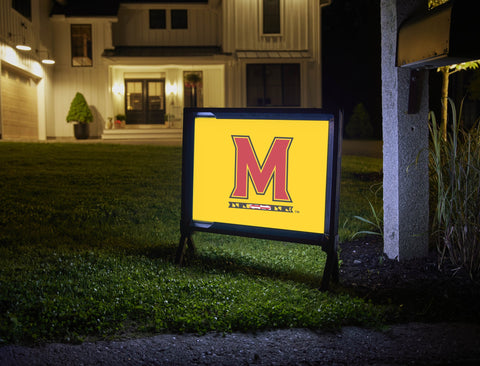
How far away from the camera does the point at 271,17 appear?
85.7 feet

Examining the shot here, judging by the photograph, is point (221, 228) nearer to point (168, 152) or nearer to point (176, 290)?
point (176, 290)

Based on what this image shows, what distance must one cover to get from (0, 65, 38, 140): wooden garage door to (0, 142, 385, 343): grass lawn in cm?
1360

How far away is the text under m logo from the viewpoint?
416 cm

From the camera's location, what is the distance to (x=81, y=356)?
277 cm

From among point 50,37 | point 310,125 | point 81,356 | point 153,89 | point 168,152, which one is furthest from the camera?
point 153,89

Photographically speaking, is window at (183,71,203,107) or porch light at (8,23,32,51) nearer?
porch light at (8,23,32,51)

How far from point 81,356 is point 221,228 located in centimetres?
184

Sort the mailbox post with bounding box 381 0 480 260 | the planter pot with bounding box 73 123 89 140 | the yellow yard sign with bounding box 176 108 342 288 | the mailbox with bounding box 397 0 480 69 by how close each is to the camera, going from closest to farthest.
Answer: the mailbox with bounding box 397 0 480 69 → the yellow yard sign with bounding box 176 108 342 288 → the mailbox post with bounding box 381 0 480 260 → the planter pot with bounding box 73 123 89 140

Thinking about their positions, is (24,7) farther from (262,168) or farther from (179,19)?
(262,168)

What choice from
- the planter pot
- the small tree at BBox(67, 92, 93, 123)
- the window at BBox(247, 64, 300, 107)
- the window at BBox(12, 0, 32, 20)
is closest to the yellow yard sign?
the window at BBox(12, 0, 32, 20)

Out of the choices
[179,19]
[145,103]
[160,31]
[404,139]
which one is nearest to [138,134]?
[145,103]

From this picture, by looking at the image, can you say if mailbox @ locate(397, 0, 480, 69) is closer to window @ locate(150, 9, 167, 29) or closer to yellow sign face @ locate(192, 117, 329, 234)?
yellow sign face @ locate(192, 117, 329, 234)

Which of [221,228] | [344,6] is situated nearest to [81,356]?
[221,228]

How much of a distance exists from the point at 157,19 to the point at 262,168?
2456cm
